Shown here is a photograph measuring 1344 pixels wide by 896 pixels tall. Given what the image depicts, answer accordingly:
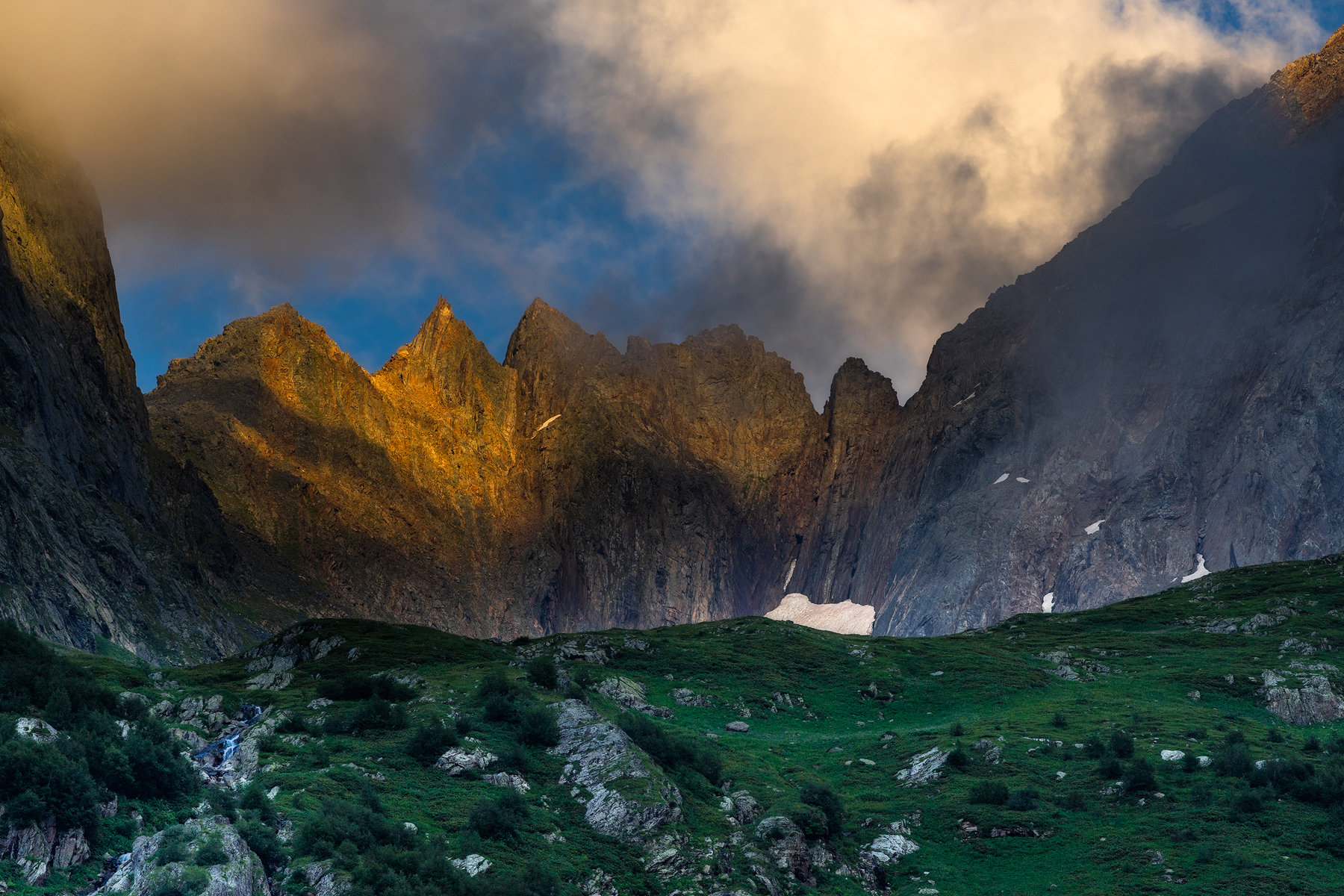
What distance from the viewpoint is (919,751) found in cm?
6744

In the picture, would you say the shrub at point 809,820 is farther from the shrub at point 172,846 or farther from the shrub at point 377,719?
the shrub at point 172,846

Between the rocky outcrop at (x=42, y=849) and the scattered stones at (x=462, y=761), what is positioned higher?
the scattered stones at (x=462, y=761)

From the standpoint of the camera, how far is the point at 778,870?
44.8m

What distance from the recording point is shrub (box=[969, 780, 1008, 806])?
5534 cm

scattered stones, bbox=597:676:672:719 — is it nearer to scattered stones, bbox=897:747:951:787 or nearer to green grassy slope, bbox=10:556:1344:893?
green grassy slope, bbox=10:556:1344:893

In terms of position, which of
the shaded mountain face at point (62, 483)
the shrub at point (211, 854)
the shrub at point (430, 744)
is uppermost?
the shaded mountain face at point (62, 483)

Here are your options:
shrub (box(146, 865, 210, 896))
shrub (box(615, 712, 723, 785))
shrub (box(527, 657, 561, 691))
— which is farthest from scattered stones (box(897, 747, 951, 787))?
shrub (box(146, 865, 210, 896))

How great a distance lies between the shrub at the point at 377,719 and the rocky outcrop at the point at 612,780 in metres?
10.5

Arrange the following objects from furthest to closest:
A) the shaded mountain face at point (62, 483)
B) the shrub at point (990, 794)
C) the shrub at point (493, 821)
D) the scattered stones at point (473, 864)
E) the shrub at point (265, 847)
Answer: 1. the shaded mountain face at point (62, 483)
2. the shrub at point (990, 794)
3. the shrub at point (493, 821)
4. the scattered stones at point (473, 864)
5. the shrub at point (265, 847)

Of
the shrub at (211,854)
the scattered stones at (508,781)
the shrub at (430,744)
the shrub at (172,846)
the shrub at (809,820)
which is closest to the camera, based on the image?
the shrub at (172,846)

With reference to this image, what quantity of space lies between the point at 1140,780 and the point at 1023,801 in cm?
705

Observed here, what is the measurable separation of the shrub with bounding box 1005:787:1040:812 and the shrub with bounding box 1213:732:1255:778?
1111cm

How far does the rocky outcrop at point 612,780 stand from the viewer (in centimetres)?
4662

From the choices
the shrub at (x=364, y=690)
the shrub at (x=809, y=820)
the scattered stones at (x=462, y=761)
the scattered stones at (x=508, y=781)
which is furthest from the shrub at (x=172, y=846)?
the shrub at (x=364, y=690)
